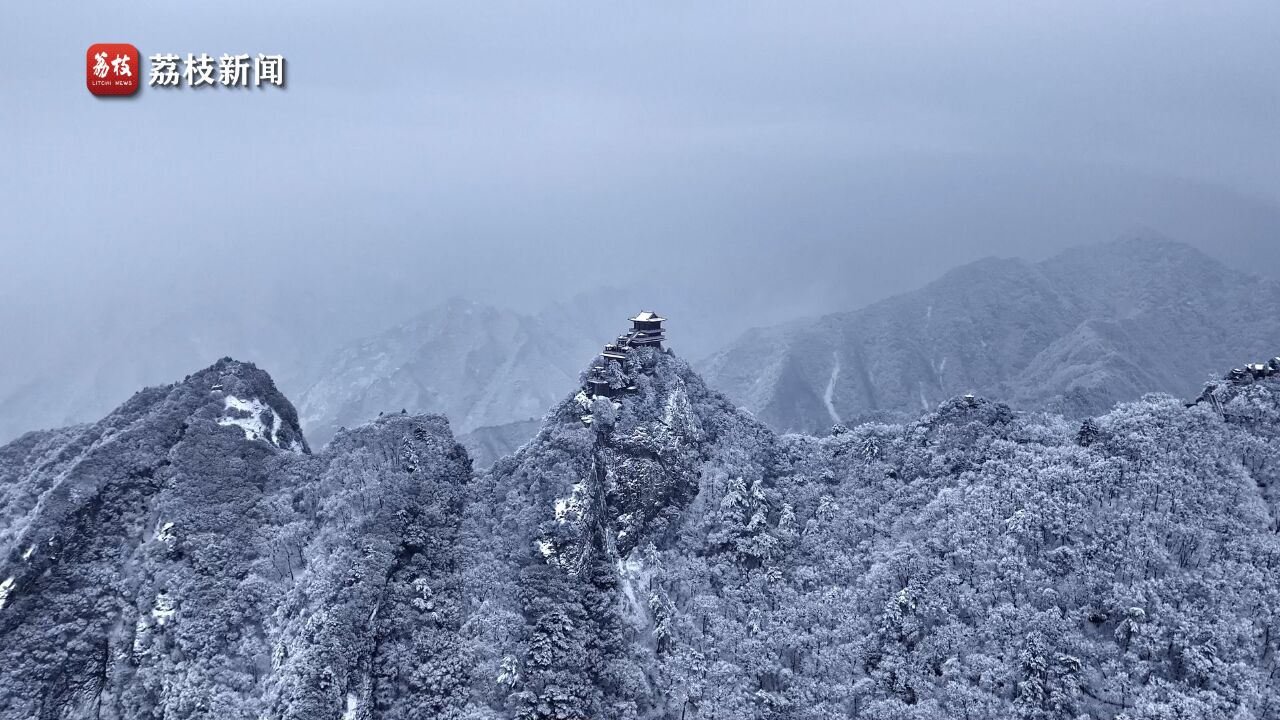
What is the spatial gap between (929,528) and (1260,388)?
3786 centimetres

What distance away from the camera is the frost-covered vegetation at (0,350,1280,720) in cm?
5747

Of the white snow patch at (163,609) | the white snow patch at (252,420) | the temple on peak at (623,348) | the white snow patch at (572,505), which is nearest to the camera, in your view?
the white snow patch at (163,609)

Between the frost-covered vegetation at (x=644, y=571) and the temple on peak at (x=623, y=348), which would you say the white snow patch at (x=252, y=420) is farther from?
the temple on peak at (x=623, y=348)

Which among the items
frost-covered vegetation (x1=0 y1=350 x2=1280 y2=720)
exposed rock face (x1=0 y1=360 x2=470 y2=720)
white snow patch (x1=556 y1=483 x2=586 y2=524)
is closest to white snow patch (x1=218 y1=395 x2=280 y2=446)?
exposed rock face (x1=0 y1=360 x2=470 y2=720)

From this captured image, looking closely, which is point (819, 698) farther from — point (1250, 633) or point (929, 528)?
point (1250, 633)

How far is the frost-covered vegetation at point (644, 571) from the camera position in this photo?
57.5 meters

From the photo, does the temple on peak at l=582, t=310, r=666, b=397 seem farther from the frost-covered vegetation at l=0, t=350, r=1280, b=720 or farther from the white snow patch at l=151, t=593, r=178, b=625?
the white snow patch at l=151, t=593, r=178, b=625

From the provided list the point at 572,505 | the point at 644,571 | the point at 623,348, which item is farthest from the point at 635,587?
the point at 623,348

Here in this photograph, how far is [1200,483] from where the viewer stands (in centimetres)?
6644

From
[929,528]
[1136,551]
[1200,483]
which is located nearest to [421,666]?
[929,528]

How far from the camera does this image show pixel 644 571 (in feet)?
237

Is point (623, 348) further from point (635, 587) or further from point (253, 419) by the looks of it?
point (253, 419)

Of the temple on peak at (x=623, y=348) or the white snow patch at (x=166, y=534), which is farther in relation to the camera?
the temple on peak at (x=623, y=348)

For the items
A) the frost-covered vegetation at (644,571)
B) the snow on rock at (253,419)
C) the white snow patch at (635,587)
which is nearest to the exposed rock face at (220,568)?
the frost-covered vegetation at (644,571)
